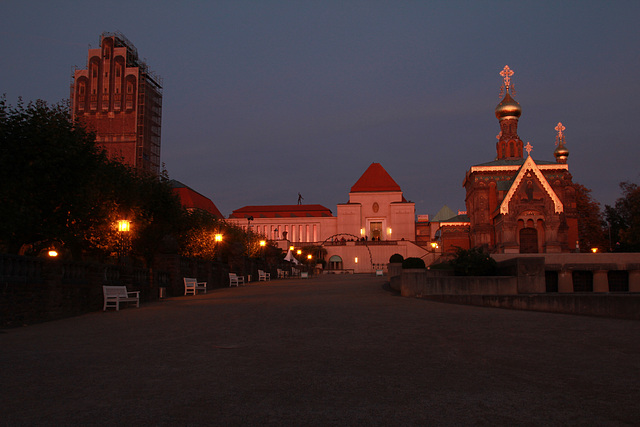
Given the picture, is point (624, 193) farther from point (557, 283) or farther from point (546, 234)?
point (557, 283)

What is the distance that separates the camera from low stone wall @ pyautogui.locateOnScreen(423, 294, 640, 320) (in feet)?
44.2

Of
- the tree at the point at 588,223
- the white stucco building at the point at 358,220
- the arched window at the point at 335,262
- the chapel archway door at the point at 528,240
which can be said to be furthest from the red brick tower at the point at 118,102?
the tree at the point at 588,223

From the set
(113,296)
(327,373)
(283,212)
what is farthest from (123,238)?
(283,212)

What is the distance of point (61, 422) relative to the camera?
486cm

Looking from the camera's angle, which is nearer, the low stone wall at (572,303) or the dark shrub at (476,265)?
the low stone wall at (572,303)

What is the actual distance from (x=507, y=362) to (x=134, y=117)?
318 ft

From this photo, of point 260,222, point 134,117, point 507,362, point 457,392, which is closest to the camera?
point 457,392

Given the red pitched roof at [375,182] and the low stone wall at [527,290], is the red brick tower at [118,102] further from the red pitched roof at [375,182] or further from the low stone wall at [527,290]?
the low stone wall at [527,290]

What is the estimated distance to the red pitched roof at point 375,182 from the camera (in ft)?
361

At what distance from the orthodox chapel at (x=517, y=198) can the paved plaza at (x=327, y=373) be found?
5705 cm

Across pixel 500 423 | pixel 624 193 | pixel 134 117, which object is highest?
pixel 134 117

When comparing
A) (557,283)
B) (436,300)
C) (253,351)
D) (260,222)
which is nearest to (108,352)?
(253,351)

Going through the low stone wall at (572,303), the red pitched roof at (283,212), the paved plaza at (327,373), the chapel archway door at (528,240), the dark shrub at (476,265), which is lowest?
the paved plaza at (327,373)

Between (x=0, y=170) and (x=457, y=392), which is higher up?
(x=0, y=170)
